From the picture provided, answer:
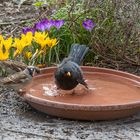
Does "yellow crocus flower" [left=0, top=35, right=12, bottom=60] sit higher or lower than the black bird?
higher

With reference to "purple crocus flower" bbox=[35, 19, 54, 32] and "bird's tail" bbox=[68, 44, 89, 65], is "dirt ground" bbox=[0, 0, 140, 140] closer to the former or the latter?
"bird's tail" bbox=[68, 44, 89, 65]

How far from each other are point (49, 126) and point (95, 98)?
0.57 m

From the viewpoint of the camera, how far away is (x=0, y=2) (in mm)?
8586

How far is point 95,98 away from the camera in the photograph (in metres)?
4.80

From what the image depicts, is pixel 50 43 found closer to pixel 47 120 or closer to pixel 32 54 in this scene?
pixel 32 54

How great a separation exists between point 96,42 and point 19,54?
94cm

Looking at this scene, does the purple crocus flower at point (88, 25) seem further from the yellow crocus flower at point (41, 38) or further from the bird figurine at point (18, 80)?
the bird figurine at point (18, 80)

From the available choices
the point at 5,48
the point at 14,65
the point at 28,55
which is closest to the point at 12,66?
the point at 14,65

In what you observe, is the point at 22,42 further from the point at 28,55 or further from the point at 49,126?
the point at 49,126

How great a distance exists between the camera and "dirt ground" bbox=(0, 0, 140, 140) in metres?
4.31

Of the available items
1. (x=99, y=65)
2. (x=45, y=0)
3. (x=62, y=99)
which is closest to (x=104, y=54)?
(x=99, y=65)

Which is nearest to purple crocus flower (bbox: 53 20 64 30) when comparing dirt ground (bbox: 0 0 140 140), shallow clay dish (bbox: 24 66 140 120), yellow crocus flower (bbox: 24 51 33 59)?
yellow crocus flower (bbox: 24 51 33 59)

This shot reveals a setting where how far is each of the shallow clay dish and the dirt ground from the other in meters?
0.08

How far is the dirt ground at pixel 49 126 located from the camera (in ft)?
14.1
